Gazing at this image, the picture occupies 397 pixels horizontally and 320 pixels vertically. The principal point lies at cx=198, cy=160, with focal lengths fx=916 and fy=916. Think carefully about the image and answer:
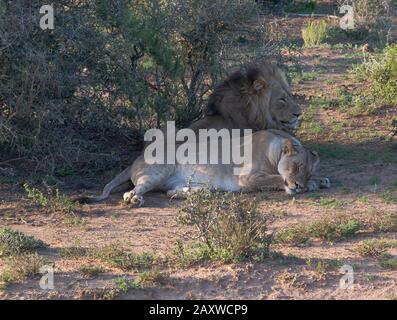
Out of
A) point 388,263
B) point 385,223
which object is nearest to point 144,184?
point 385,223

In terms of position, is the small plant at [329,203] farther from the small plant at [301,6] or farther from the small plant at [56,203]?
the small plant at [301,6]

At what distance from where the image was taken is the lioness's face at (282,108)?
10281 millimetres

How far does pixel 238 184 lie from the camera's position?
9.19m

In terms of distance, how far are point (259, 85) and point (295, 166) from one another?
145 cm

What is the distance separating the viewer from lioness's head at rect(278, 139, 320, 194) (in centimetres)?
902

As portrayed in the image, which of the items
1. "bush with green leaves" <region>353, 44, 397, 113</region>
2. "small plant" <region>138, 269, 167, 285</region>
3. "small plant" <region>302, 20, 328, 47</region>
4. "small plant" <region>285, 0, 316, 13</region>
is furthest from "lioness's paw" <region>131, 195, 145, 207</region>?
"small plant" <region>285, 0, 316, 13</region>

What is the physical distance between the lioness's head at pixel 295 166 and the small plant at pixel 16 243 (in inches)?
112

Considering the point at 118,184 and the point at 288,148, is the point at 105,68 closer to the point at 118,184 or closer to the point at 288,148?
the point at 118,184

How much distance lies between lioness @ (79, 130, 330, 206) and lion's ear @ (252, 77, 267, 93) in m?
0.97

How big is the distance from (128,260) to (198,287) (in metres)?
0.69

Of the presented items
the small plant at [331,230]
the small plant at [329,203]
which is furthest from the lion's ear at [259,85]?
the small plant at [331,230]

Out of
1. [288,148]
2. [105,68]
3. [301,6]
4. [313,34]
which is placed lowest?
[288,148]

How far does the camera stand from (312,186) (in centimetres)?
907
